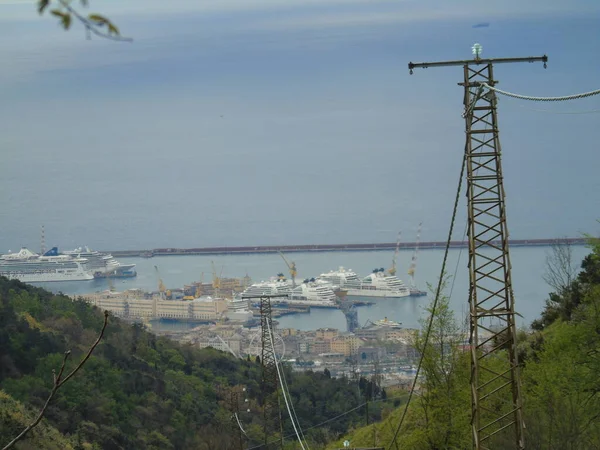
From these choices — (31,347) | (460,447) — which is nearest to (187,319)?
(31,347)

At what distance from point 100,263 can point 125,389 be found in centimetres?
3164

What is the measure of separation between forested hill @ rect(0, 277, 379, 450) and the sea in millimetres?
12867

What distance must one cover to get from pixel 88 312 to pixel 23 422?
9.52m

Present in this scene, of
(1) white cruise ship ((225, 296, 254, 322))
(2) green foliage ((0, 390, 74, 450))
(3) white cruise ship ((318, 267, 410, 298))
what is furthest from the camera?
(3) white cruise ship ((318, 267, 410, 298))

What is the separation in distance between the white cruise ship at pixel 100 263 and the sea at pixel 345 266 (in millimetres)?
547

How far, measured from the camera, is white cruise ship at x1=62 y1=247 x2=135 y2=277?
4428cm

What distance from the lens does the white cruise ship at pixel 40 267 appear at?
41.8 meters

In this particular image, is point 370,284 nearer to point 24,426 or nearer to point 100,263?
point 100,263

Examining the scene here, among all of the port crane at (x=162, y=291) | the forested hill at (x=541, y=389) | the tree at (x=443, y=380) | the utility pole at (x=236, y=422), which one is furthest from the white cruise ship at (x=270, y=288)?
the tree at (x=443, y=380)

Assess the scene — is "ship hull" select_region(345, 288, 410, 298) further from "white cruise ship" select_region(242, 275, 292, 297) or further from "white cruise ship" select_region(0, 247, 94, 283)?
"white cruise ship" select_region(0, 247, 94, 283)

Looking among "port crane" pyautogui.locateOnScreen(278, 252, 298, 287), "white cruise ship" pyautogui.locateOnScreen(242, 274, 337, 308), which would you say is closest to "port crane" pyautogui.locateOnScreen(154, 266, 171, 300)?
"white cruise ship" pyautogui.locateOnScreen(242, 274, 337, 308)

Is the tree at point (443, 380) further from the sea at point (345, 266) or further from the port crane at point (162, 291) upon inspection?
the port crane at point (162, 291)

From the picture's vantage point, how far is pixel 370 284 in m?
39.1

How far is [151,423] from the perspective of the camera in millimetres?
12625
